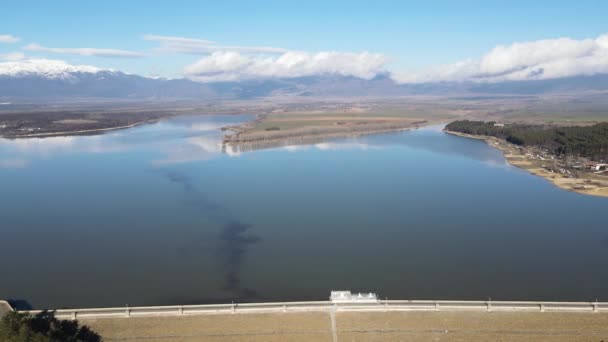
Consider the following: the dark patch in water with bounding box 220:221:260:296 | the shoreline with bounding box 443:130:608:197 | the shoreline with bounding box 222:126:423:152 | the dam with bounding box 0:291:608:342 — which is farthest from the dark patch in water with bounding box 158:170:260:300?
the shoreline with bounding box 443:130:608:197

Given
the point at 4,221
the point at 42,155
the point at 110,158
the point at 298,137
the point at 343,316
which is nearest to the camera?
the point at 343,316

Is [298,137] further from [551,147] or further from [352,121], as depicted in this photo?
[551,147]

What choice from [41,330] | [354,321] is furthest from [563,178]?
[41,330]

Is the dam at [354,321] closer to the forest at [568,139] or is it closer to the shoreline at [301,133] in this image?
the forest at [568,139]

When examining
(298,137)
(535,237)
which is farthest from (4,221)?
(298,137)

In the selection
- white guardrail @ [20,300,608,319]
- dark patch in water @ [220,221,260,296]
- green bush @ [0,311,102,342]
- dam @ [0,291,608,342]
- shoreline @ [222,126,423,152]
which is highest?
shoreline @ [222,126,423,152]

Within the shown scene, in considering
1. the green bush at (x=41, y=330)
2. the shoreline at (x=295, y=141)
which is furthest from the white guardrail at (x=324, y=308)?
the shoreline at (x=295, y=141)

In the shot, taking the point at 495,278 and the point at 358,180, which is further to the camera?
the point at 358,180

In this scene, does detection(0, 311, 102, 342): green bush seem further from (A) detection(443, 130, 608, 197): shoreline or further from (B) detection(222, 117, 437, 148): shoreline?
(B) detection(222, 117, 437, 148): shoreline
